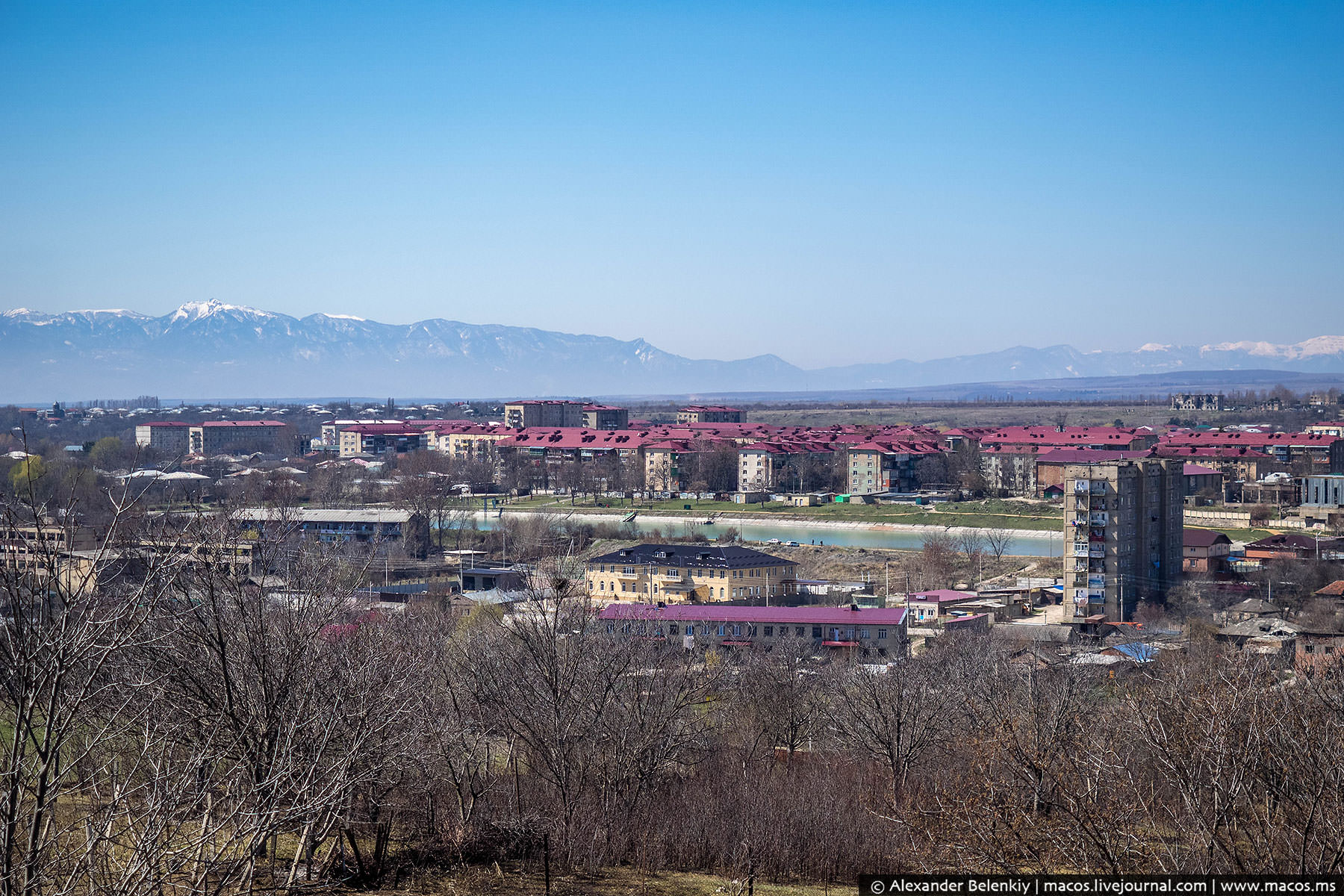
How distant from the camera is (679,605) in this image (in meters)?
15.1

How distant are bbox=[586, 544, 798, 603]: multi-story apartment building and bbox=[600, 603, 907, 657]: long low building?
2.44 metres

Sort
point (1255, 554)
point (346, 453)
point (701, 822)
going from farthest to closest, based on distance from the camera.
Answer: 1. point (346, 453)
2. point (1255, 554)
3. point (701, 822)

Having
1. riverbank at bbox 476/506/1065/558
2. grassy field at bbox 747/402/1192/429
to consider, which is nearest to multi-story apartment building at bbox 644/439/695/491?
riverbank at bbox 476/506/1065/558

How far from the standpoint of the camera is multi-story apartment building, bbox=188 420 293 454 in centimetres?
5303

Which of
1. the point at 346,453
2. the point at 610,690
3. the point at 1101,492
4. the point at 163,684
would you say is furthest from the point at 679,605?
the point at 346,453

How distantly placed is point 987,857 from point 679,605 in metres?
11.5

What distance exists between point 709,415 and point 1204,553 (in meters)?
44.4

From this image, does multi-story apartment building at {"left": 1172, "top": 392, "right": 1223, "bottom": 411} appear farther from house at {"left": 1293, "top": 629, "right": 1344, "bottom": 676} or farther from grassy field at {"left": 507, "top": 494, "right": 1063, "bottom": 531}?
house at {"left": 1293, "top": 629, "right": 1344, "bottom": 676}

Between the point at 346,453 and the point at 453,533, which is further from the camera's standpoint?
the point at 346,453

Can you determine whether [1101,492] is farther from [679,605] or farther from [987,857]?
[987,857]

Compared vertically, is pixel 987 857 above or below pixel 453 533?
above

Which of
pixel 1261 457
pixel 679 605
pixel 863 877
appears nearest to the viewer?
pixel 863 877

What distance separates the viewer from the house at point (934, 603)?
54.0 feet

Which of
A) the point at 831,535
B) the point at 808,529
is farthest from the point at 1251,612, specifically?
the point at 808,529
